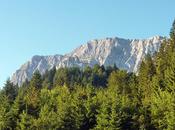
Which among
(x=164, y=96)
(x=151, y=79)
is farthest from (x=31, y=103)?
(x=151, y=79)

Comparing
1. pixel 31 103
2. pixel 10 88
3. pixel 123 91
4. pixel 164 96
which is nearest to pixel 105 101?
pixel 164 96

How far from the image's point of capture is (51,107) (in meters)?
109

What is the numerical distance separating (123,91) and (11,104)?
34760 mm

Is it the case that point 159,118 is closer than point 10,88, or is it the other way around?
point 159,118

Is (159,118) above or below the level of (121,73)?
below

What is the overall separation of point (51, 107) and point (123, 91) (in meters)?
28.0

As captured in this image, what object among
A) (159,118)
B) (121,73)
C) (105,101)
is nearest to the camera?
(159,118)

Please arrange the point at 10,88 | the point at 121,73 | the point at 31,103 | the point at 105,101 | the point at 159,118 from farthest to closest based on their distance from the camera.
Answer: the point at 121,73, the point at 10,88, the point at 31,103, the point at 105,101, the point at 159,118

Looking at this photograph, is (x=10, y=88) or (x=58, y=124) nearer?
(x=58, y=124)

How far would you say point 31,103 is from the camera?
106938 mm

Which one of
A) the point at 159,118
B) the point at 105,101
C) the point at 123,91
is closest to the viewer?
the point at 159,118

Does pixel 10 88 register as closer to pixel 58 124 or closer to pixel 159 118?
pixel 58 124

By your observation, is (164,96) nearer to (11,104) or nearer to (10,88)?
(11,104)

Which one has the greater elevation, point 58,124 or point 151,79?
point 151,79
